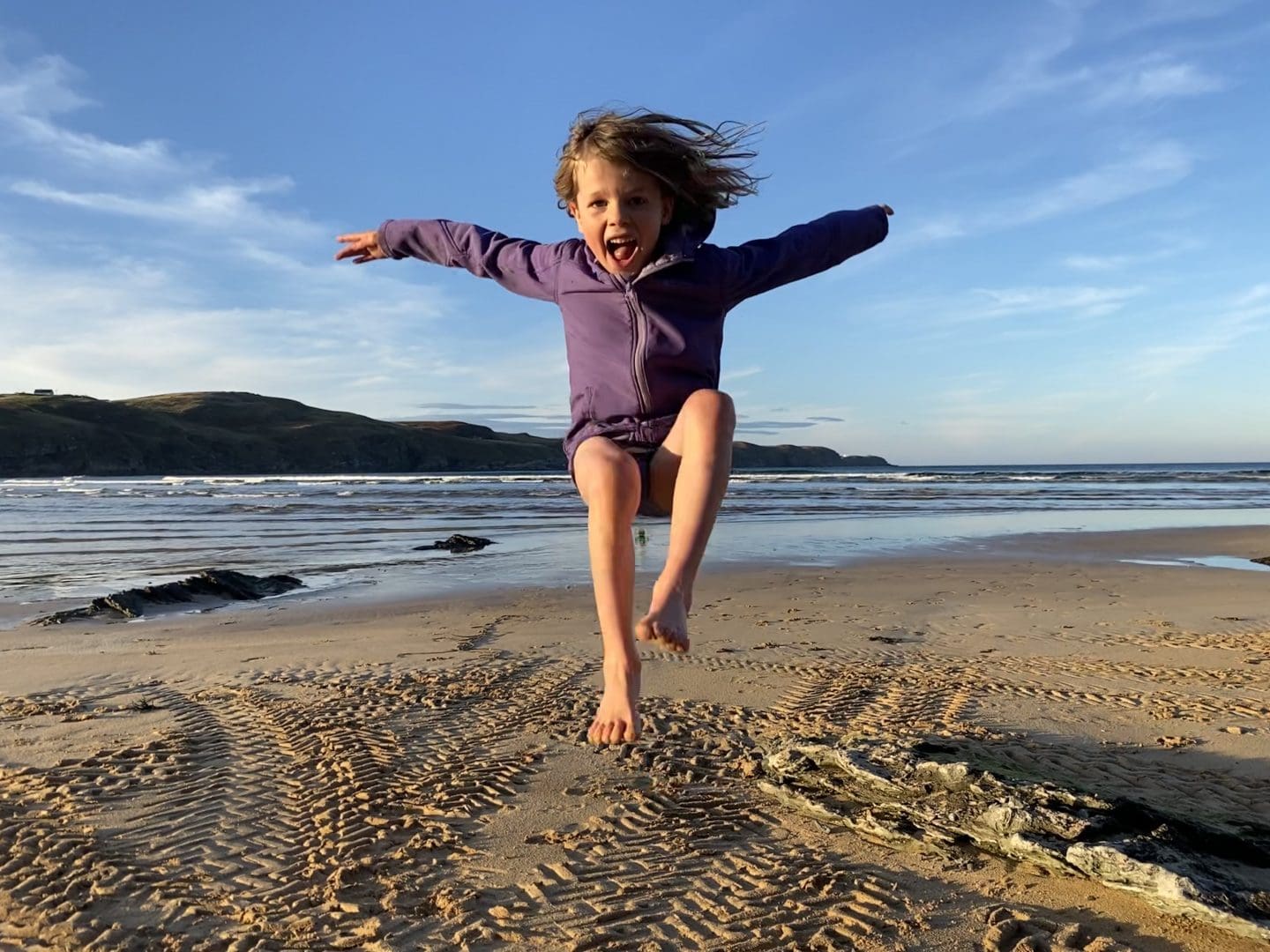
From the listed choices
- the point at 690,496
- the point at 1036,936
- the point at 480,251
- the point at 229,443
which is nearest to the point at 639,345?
the point at 690,496

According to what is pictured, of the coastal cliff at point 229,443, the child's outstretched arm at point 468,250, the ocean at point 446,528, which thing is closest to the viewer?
the child's outstretched arm at point 468,250

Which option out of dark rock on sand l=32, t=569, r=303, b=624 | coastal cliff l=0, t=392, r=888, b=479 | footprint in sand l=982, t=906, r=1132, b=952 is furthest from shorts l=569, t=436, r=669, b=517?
coastal cliff l=0, t=392, r=888, b=479

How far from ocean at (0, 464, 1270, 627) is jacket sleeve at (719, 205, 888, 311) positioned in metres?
1.72

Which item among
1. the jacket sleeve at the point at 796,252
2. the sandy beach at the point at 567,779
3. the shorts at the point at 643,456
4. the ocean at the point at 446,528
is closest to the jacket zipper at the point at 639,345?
the shorts at the point at 643,456

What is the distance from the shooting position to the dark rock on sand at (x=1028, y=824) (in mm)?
3400

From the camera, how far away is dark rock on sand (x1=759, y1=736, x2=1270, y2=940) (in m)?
3.40

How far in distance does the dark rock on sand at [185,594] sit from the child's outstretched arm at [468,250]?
25.7ft

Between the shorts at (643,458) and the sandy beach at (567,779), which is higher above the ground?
the shorts at (643,458)

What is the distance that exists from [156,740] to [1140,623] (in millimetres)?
8940

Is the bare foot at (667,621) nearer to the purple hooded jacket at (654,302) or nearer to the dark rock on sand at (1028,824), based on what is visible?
the purple hooded jacket at (654,302)

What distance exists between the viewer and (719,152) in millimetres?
3467

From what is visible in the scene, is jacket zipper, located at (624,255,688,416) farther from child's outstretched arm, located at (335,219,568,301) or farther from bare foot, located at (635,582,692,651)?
bare foot, located at (635,582,692,651)

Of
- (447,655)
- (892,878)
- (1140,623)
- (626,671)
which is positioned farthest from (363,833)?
(1140,623)

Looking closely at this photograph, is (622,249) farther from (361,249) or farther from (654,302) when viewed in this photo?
(361,249)
